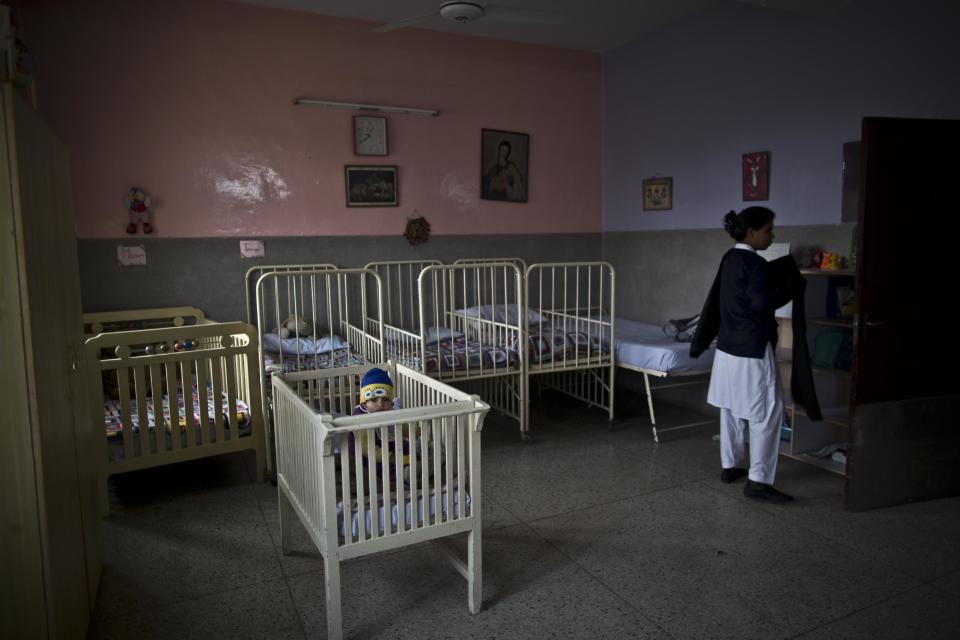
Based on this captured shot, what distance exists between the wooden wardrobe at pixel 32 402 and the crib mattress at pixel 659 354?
3.34m

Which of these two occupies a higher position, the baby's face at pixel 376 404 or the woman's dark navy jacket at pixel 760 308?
the woman's dark navy jacket at pixel 760 308

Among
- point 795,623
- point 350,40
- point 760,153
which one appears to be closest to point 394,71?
point 350,40

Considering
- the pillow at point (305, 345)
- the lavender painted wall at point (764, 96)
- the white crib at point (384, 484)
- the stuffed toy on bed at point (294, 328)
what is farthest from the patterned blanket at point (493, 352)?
the white crib at point (384, 484)

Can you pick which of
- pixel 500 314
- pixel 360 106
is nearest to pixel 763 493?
pixel 500 314

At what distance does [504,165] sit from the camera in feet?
18.8

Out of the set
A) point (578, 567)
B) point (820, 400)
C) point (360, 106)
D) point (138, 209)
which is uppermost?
point (360, 106)

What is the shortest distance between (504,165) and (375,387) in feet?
12.1

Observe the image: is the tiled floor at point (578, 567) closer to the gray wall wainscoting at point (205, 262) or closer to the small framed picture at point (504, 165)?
the gray wall wainscoting at point (205, 262)

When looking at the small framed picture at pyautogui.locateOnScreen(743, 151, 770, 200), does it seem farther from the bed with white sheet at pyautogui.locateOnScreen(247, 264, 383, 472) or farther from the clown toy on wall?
the clown toy on wall

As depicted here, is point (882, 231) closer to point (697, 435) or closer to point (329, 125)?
point (697, 435)

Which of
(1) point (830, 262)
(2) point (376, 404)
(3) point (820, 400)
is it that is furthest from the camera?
(3) point (820, 400)

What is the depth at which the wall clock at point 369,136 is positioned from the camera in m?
5.12

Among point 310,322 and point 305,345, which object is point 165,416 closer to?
point 305,345

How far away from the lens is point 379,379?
2500 mm
